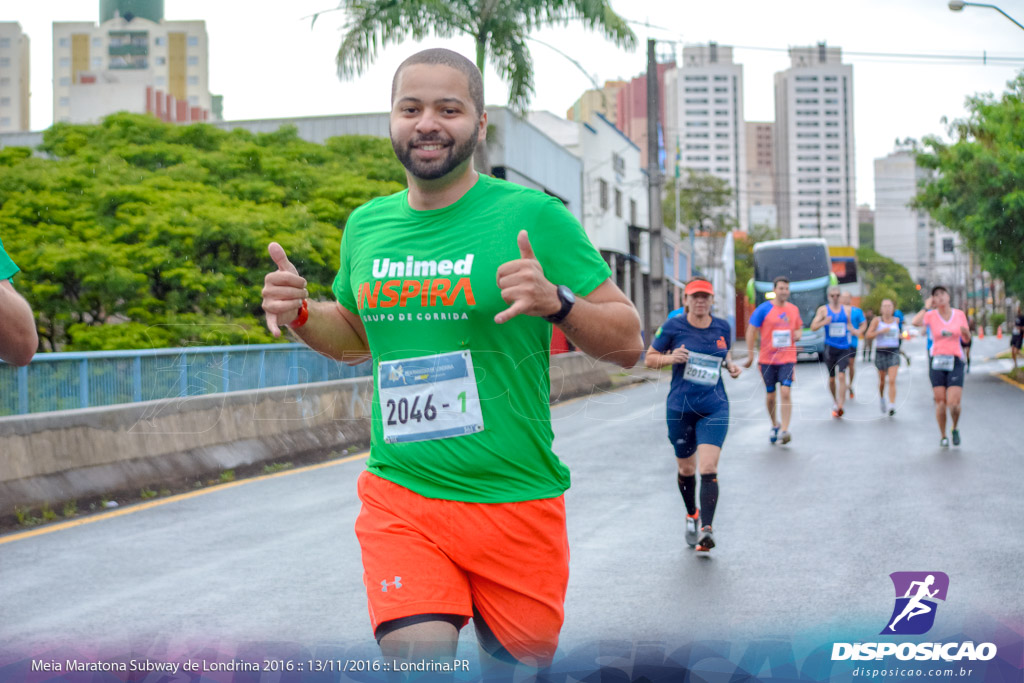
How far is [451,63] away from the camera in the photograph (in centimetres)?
282

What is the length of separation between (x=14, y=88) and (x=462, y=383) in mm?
112646

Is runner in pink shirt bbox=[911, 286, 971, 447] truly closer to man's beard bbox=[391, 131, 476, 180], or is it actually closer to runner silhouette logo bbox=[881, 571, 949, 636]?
runner silhouette logo bbox=[881, 571, 949, 636]

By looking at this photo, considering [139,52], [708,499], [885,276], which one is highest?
[139,52]

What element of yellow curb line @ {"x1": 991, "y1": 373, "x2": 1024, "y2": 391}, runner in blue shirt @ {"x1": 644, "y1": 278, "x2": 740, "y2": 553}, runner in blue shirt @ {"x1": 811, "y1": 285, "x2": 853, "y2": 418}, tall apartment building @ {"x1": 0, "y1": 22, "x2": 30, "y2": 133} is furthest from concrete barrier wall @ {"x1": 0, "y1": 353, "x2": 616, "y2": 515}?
tall apartment building @ {"x1": 0, "y1": 22, "x2": 30, "y2": 133}

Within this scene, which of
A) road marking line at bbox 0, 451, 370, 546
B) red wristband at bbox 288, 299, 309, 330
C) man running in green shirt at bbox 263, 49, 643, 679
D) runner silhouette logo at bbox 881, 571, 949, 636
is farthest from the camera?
road marking line at bbox 0, 451, 370, 546

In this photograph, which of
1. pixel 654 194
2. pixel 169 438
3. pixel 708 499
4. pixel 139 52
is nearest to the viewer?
pixel 708 499

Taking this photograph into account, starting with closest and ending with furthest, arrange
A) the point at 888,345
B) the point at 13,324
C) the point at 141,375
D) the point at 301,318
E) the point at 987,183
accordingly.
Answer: the point at 13,324 → the point at 301,318 → the point at 141,375 → the point at 888,345 → the point at 987,183

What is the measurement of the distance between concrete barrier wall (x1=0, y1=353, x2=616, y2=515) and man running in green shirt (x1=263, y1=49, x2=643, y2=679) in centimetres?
316

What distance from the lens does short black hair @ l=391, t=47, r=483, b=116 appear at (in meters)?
2.82

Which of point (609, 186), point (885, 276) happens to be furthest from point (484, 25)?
point (885, 276)

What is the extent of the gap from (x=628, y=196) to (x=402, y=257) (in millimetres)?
45703

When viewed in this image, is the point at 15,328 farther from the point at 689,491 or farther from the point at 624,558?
the point at 689,491

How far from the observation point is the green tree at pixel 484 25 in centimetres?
1941

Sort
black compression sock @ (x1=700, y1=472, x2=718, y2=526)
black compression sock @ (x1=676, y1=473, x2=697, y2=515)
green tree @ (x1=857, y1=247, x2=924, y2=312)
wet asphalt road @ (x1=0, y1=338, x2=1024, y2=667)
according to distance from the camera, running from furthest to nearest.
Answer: green tree @ (x1=857, y1=247, x2=924, y2=312)
black compression sock @ (x1=676, y1=473, x2=697, y2=515)
black compression sock @ (x1=700, y1=472, x2=718, y2=526)
wet asphalt road @ (x1=0, y1=338, x2=1024, y2=667)
